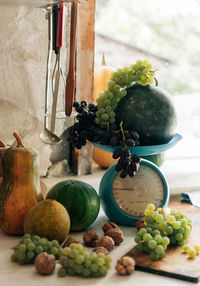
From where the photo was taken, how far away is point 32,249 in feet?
3.07

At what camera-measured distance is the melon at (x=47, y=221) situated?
1014 mm

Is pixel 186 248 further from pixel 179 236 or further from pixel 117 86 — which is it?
pixel 117 86

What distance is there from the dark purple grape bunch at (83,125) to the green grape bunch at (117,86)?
1.0 inches

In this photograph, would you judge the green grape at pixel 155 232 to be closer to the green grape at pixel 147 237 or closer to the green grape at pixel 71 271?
the green grape at pixel 147 237

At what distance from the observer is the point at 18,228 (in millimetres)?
1104

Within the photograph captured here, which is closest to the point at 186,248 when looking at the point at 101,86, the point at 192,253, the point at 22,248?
the point at 192,253

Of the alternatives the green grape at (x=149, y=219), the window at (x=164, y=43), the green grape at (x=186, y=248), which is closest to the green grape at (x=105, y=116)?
the green grape at (x=149, y=219)

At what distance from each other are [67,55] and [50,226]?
678 millimetres

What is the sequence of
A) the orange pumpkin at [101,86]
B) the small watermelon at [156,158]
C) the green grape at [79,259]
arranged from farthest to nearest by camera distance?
1. the orange pumpkin at [101,86]
2. the small watermelon at [156,158]
3. the green grape at [79,259]

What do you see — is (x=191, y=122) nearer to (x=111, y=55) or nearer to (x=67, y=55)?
(x=111, y=55)

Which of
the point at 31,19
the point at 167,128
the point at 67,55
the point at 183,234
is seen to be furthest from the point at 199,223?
the point at 31,19

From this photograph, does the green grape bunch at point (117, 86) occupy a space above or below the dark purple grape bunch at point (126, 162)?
above

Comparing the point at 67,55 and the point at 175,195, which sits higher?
the point at 67,55

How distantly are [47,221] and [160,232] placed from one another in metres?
0.27
